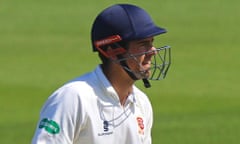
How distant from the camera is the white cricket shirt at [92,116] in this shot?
5.33 meters

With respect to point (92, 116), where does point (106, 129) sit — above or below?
below

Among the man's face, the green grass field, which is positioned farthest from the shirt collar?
the green grass field

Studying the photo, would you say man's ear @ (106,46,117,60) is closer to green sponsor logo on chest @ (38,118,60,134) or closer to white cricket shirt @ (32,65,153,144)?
white cricket shirt @ (32,65,153,144)

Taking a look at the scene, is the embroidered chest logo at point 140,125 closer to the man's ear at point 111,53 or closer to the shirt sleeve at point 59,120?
the man's ear at point 111,53

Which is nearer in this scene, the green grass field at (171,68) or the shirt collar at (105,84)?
the shirt collar at (105,84)

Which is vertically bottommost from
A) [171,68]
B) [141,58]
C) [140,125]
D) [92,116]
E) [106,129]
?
[171,68]

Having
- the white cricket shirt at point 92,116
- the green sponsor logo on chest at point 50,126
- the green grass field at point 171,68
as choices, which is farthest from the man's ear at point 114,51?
the green grass field at point 171,68

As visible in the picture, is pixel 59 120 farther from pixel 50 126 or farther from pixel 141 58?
pixel 141 58

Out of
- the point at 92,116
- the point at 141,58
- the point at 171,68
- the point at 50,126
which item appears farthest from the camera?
the point at 171,68

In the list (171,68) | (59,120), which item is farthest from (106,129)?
(171,68)

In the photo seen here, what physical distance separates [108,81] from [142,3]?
60.6ft

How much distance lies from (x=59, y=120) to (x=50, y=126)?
55 mm

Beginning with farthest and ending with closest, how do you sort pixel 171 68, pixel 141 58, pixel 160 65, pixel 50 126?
pixel 171 68 → pixel 160 65 → pixel 141 58 → pixel 50 126

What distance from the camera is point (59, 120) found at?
531 cm
